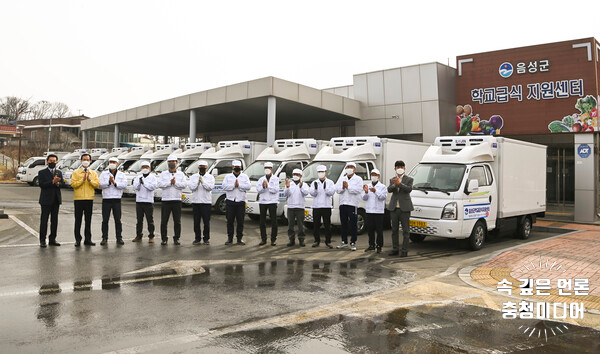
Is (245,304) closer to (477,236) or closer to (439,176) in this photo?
(439,176)

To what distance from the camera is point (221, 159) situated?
16.3 metres

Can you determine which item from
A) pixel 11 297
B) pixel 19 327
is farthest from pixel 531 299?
pixel 11 297

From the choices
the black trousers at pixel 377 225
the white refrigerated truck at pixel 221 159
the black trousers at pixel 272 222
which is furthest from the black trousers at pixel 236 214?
the white refrigerated truck at pixel 221 159

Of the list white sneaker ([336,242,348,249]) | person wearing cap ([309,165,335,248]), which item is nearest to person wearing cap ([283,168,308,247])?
person wearing cap ([309,165,335,248])

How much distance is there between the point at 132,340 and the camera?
4270 millimetres

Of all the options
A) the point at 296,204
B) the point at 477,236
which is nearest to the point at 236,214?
the point at 296,204

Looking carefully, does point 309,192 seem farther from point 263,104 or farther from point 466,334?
point 263,104

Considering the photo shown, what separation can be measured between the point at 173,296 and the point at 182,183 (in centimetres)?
480

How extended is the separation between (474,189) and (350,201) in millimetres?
2811

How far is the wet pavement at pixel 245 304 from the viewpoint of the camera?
4.34m

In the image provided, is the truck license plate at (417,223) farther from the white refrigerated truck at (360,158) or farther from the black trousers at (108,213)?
the black trousers at (108,213)

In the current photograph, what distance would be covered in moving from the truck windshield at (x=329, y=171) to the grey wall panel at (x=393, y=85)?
33.5ft

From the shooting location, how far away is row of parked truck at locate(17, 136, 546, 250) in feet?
32.5

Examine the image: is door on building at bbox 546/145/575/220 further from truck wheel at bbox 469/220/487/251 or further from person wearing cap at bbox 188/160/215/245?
person wearing cap at bbox 188/160/215/245
